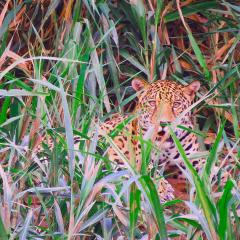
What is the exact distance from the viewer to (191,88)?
689 cm

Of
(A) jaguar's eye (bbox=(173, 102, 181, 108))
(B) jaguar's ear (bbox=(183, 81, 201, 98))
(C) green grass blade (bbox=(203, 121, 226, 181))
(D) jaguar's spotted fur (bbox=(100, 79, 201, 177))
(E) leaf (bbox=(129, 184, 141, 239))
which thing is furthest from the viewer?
(B) jaguar's ear (bbox=(183, 81, 201, 98))

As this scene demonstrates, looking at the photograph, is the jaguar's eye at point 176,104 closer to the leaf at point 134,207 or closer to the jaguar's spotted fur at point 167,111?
the jaguar's spotted fur at point 167,111

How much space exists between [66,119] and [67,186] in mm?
292

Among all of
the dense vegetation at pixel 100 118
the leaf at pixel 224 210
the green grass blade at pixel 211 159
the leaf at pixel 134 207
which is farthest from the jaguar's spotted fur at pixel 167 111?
the leaf at pixel 224 210

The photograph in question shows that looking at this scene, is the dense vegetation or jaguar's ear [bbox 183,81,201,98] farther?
jaguar's ear [bbox 183,81,201,98]

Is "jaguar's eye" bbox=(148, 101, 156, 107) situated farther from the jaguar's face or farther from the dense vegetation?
the dense vegetation

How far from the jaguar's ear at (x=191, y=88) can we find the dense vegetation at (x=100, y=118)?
13cm

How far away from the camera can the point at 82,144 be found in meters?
4.99

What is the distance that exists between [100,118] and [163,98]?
93cm

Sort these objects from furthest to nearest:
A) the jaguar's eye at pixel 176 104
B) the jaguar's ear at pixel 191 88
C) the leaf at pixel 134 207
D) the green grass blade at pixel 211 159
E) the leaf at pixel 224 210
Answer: the jaguar's ear at pixel 191 88, the jaguar's eye at pixel 176 104, the green grass blade at pixel 211 159, the leaf at pixel 134 207, the leaf at pixel 224 210

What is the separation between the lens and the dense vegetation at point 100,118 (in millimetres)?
4426

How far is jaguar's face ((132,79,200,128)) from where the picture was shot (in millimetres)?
6668

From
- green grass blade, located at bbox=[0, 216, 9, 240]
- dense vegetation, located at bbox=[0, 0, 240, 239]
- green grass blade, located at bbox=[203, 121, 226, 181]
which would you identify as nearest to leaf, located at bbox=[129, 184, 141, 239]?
dense vegetation, located at bbox=[0, 0, 240, 239]

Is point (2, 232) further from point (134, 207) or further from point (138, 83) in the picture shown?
point (138, 83)
